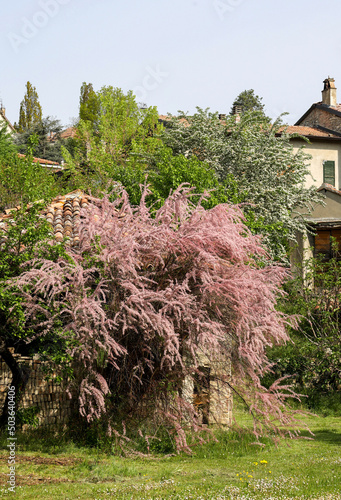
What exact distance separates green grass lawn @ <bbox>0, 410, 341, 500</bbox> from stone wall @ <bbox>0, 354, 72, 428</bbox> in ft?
Result: 2.72

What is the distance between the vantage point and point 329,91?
144ft

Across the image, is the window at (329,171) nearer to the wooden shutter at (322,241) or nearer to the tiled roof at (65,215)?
the wooden shutter at (322,241)

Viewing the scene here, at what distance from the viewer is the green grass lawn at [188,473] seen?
312 inches

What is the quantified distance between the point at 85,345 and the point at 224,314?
2.95m

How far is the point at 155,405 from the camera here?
11.6 meters

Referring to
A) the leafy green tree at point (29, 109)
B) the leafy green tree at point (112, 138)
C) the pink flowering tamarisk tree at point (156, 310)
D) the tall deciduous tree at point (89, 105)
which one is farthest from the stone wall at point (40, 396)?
the leafy green tree at point (29, 109)

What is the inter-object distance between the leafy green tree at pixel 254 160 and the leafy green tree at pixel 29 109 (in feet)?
149

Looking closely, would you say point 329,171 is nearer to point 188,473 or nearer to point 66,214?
point 66,214

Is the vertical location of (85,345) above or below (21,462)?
above

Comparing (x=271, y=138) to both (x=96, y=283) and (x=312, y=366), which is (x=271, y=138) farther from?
(x=96, y=283)

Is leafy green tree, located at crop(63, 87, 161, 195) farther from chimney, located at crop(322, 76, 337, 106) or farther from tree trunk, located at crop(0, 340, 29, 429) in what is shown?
tree trunk, located at crop(0, 340, 29, 429)

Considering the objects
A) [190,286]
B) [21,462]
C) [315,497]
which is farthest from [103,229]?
[315,497]

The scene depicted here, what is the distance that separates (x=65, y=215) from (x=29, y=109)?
188ft

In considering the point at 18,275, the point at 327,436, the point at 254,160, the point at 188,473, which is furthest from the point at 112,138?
the point at 188,473
